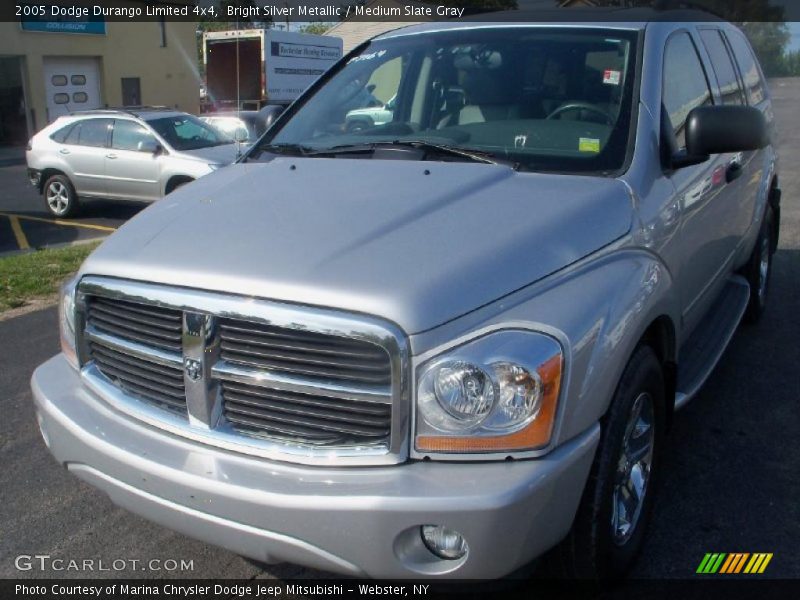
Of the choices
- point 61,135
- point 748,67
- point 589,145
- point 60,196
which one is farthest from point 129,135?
point 589,145

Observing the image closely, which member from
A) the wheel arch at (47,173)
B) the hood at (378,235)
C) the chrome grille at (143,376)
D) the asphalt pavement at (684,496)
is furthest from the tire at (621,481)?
the wheel arch at (47,173)

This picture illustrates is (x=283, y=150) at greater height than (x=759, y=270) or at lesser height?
greater

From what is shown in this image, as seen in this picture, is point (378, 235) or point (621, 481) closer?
point (378, 235)

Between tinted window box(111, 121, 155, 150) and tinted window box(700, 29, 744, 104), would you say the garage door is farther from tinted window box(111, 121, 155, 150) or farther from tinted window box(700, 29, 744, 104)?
tinted window box(700, 29, 744, 104)

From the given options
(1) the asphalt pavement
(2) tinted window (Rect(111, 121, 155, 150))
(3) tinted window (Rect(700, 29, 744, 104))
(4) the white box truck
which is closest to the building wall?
(4) the white box truck

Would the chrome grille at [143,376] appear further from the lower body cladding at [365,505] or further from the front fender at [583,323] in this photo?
the front fender at [583,323]

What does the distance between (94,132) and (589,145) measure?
1109cm

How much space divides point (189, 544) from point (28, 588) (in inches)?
23.3

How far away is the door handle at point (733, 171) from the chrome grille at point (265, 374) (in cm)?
262

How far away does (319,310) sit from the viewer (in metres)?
2.38

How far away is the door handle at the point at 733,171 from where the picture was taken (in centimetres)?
420

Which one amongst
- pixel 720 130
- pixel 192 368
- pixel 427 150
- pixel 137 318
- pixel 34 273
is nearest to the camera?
pixel 192 368

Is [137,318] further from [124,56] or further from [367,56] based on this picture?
[124,56]

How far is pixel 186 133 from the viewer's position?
12.5 metres
